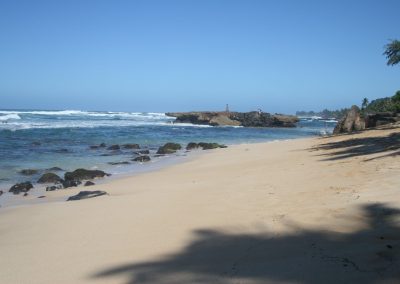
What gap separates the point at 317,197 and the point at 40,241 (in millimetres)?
4215

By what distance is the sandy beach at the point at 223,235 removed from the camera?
3.69 meters

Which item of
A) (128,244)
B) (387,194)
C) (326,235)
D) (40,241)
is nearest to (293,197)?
(387,194)

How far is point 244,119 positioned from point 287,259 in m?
69.8

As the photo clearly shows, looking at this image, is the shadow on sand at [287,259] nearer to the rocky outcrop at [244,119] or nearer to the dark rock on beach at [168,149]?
the dark rock on beach at [168,149]

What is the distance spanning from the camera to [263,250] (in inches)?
167

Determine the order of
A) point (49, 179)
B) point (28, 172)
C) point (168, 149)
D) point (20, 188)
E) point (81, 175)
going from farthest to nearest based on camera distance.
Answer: point (168, 149), point (28, 172), point (81, 175), point (49, 179), point (20, 188)

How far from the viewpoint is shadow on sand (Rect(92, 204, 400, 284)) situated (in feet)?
11.1

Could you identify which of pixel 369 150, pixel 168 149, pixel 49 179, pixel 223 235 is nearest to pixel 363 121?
pixel 168 149

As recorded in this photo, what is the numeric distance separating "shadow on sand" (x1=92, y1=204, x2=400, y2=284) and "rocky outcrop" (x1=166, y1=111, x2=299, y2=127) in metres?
66.5

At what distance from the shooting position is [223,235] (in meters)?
4.98

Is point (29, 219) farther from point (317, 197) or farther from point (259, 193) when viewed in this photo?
point (317, 197)

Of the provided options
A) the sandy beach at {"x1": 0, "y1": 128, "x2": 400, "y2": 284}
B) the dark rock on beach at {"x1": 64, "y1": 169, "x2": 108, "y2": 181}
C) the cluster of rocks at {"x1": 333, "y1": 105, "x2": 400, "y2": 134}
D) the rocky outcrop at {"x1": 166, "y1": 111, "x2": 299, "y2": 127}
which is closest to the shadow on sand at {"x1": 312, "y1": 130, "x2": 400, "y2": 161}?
the sandy beach at {"x1": 0, "y1": 128, "x2": 400, "y2": 284}

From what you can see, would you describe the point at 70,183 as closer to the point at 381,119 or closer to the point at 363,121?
the point at 363,121

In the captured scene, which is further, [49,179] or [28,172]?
[28,172]
